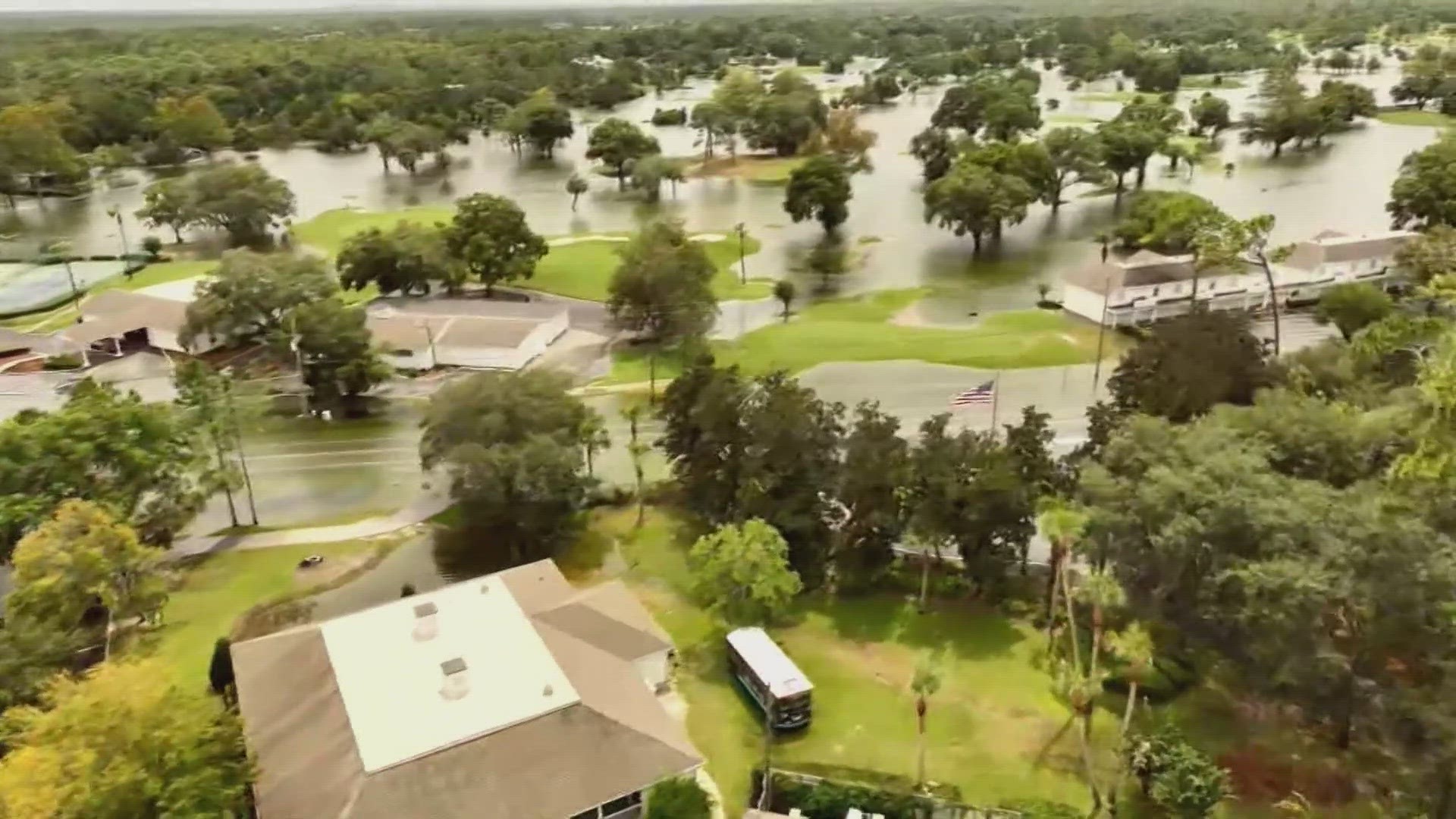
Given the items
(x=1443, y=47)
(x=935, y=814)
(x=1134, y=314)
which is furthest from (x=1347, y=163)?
(x=935, y=814)

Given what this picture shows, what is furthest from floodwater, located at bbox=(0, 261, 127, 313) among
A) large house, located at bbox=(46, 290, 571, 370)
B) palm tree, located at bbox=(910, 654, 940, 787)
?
palm tree, located at bbox=(910, 654, 940, 787)

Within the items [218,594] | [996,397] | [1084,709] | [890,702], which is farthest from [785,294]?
[1084,709]

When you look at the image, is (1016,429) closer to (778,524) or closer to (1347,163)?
(778,524)

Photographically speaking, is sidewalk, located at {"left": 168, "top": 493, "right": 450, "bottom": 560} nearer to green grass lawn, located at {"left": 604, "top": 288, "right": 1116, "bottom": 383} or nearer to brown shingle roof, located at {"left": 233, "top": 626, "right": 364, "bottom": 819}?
brown shingle roof, located at {"left": 233, "top": 626, "right": 364, "bottom": 819}

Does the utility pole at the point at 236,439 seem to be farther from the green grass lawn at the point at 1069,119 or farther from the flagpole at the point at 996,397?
the green grass lawn at the point at 1069,119

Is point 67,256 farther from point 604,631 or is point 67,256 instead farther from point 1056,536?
point 1056,536

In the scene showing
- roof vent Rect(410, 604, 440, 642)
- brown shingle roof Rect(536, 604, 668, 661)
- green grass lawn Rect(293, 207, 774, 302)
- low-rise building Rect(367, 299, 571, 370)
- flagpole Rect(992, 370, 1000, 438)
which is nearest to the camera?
roof vent Rect(410, 604, 440, 642)
